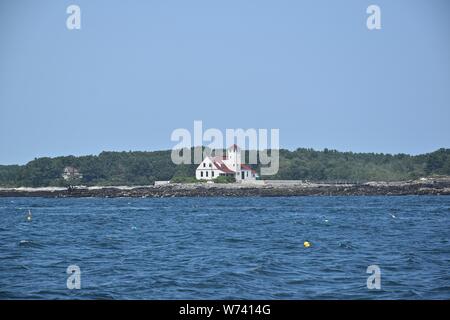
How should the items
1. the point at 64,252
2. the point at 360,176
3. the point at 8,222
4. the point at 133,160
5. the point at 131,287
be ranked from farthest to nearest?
the point at 133,160 < the point at 360,176 < the point at 8,222 < the point at 64,252 < the point at 131,287

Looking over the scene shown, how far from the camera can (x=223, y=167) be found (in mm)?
122188

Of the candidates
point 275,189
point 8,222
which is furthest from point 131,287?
point 275,189

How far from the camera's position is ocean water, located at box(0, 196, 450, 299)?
20000 millimetres

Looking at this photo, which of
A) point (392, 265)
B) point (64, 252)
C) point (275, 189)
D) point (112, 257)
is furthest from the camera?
point (275, 189)

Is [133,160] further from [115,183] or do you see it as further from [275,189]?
[275,189]

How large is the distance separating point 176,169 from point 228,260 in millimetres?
132562

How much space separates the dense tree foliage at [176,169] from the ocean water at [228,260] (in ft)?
349

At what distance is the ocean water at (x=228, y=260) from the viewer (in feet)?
65.6

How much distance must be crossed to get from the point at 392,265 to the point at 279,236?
1227 centimetres

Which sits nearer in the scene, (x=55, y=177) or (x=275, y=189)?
(x=275, y=189)

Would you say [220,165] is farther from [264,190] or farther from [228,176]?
[264,190]

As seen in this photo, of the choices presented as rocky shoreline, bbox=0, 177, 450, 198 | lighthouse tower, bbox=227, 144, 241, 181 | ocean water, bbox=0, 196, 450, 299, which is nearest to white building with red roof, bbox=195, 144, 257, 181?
lighthouse tower, bbox=227, 144, 241, 181

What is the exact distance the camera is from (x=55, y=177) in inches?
6280

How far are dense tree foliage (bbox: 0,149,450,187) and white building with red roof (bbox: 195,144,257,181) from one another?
22.6m
